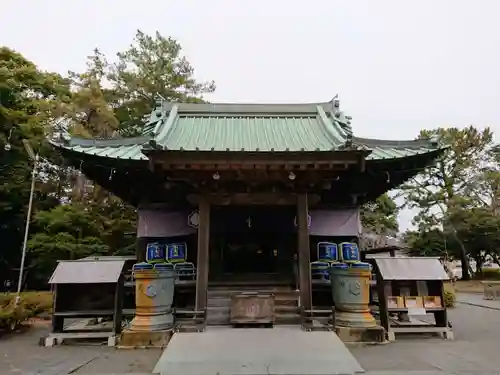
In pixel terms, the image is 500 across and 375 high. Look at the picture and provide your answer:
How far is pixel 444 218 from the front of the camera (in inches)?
1271

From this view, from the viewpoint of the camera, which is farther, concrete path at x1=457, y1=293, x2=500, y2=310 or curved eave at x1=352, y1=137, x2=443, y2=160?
concrete path at x1=457, y1=293, x2=500, y2=310

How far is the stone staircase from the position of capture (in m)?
8.40

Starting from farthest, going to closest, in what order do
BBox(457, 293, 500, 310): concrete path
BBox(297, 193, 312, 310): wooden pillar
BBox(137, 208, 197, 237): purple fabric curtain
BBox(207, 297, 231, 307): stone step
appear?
1. BBox(457, 293, 500, 310): concrete path
2. BBox(137, 208, 197, 237): purple fabric curtain
3. BBox(207, 297, 231, 307): stone step
4. BBox(297, 193, 312, 310): wooden pillar

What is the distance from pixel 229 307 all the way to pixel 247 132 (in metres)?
4.86

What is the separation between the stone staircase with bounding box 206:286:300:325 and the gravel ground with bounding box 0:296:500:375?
156 cm

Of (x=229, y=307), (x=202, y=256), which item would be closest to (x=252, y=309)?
(x=229, y=307)

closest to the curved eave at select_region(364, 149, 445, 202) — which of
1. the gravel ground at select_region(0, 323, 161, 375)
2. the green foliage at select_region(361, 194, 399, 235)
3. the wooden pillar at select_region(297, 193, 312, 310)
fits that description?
the wooden pillar at select_region(297, 193, 312, 310)

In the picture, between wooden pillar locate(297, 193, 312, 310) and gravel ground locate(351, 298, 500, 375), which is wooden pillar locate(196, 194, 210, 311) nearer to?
wooden pillar locate(297, 193, 312, 310)

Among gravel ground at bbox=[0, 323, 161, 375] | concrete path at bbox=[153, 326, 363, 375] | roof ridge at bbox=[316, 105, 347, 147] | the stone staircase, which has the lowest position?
gravel ground at bbox=[0, 323, 161, 375]

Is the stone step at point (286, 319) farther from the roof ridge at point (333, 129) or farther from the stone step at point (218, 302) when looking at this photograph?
the roof ridge at point (333, 129)

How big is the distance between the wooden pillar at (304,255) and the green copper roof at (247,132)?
4.41ft

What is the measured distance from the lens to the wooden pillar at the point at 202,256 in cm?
835

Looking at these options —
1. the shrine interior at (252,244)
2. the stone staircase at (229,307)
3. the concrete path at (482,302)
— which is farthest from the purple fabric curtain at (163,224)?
the concrete path at (482,302)

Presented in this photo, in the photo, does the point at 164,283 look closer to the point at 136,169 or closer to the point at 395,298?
the point at 136,169
